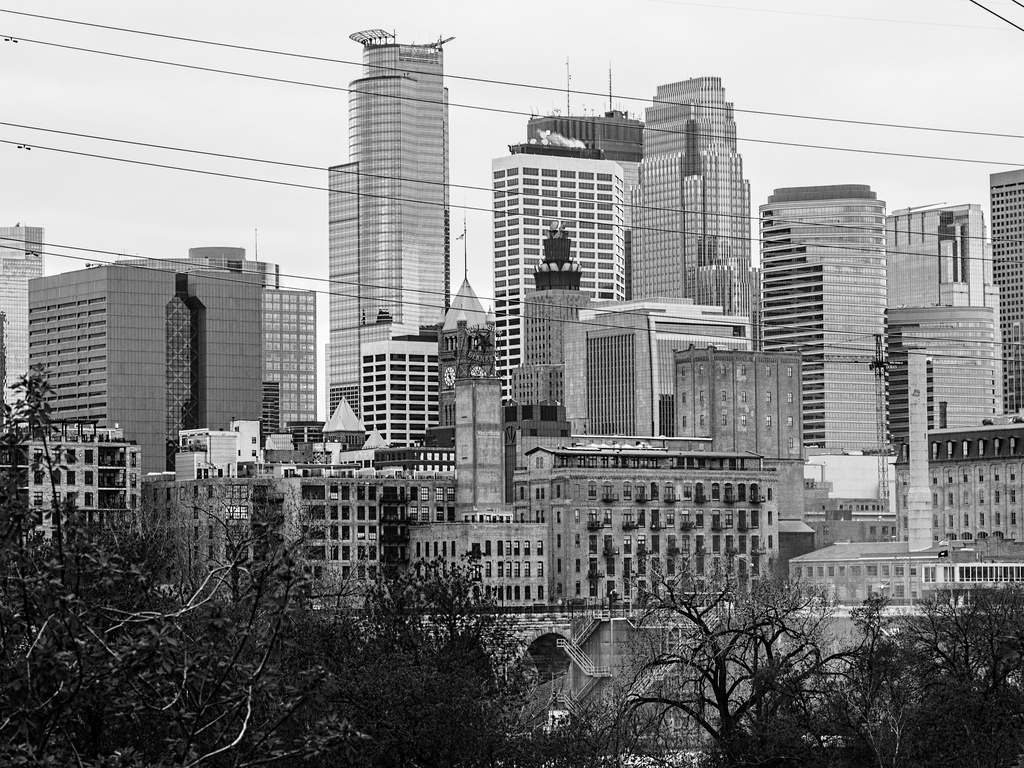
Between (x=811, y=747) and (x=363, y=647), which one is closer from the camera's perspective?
(x=811, y=747)

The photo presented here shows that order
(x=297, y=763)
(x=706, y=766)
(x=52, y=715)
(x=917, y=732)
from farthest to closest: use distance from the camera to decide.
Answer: (x=917, y=732)
(x=706, y=766)
(x=297, y=763)
(x=52, y=715)

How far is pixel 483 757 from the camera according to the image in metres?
80.2

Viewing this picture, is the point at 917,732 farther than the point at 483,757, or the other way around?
the point at 917,732

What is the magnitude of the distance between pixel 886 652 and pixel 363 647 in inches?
1185

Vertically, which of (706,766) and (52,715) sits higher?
(52,715)

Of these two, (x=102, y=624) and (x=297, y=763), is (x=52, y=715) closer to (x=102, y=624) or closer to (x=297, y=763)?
(x=102, y=624)

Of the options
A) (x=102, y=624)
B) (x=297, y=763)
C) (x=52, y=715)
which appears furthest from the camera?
(x=297, y=763)

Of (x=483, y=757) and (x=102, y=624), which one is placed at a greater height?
(x=102, y=624)

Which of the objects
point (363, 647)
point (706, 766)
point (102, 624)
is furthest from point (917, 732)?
point (102, 624)

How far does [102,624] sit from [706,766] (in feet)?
173

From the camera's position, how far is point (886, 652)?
112062mm

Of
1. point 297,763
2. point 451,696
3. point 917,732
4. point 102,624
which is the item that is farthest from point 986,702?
point 102,624

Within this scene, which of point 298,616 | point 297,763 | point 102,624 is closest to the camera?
point 102,624

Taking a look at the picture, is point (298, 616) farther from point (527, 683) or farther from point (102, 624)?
point (102, 624)
